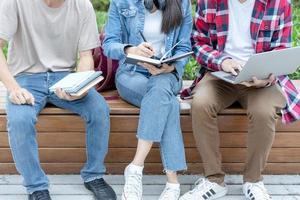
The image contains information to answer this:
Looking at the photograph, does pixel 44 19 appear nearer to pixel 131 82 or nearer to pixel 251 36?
pixel 131 82

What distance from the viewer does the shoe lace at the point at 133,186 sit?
3.07 meters

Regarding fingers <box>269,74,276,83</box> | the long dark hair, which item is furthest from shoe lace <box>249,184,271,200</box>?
the long dark hair

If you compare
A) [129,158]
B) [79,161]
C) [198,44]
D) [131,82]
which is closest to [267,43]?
[198,44]

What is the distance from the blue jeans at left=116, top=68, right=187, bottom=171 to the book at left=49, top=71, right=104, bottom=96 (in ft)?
0.92

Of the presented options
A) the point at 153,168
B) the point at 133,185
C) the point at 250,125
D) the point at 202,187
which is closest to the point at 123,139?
the point at 153,168

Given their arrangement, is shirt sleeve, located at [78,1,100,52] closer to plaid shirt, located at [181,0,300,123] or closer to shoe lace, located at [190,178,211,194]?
plaid shirt, located at [181,0,300,123]

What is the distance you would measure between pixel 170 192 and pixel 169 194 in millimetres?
12

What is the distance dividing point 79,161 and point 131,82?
0.56 metres

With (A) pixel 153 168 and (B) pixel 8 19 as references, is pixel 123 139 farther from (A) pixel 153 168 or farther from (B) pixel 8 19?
(B) pixel 8 19

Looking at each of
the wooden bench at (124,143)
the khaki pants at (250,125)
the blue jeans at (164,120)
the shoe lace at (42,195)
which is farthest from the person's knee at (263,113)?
the shoe lace at (42,195)

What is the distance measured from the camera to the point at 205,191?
3205 mm

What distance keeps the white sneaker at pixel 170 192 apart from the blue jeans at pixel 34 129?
1.17 ft

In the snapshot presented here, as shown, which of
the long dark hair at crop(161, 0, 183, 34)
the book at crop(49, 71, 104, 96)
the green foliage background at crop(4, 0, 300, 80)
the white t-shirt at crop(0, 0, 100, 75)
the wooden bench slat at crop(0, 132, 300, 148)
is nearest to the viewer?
the book at crop(49, 71, 104, 96)

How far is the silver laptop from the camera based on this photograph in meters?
2.88
